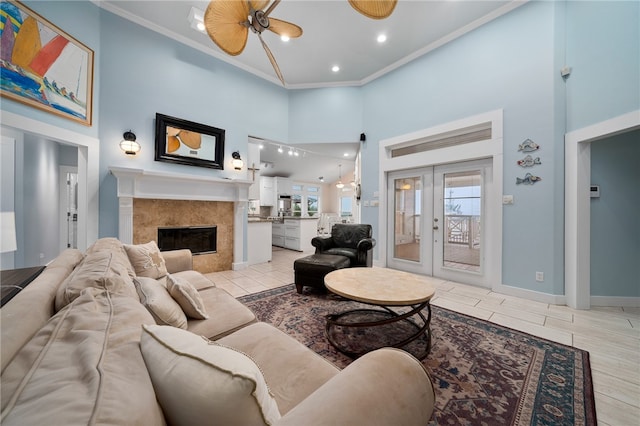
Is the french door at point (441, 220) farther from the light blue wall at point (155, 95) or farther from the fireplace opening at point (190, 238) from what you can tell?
the fireplace opening at point (190, 238)

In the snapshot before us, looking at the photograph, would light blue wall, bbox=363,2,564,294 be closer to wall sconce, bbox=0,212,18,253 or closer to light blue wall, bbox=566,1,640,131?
light blue wall, bbox=566,1,640,131

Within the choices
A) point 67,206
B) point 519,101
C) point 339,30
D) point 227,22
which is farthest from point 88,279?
point 67,206

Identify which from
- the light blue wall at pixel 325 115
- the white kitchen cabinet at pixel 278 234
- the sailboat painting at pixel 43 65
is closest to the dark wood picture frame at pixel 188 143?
the sailboat painting at pixel 43 65

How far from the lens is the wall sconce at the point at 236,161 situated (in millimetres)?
4340

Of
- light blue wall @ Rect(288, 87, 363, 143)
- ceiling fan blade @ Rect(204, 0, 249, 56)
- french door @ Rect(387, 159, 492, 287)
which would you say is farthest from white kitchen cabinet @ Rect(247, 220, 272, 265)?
ceiling fan blade @ Rect(204, 0, 249, 56)

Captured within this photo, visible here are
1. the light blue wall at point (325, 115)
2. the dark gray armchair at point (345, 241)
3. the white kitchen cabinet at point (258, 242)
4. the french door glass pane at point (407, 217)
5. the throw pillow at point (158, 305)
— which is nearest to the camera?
the throw pillow at point (158, 305)

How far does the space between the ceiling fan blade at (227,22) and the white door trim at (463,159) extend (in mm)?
3102

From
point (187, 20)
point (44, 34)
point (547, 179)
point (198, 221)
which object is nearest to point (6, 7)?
point (44, 34)

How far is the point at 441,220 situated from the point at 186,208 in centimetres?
431

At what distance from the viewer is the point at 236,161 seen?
4.37 meters

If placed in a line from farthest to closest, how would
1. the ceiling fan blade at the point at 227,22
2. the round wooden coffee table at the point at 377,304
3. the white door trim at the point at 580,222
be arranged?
the white door trim at the point at 580,222, the ceiling fan blade at the point at 227,22, the round wooden coffee table at the point at 377,304

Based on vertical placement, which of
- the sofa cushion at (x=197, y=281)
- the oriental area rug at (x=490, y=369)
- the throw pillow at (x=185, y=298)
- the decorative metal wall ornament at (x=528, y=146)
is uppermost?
the decorative metal wall ornament at (x=528, y=146)

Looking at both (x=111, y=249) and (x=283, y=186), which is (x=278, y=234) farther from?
(x=111, y=249)

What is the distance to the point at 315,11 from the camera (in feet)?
10.4
